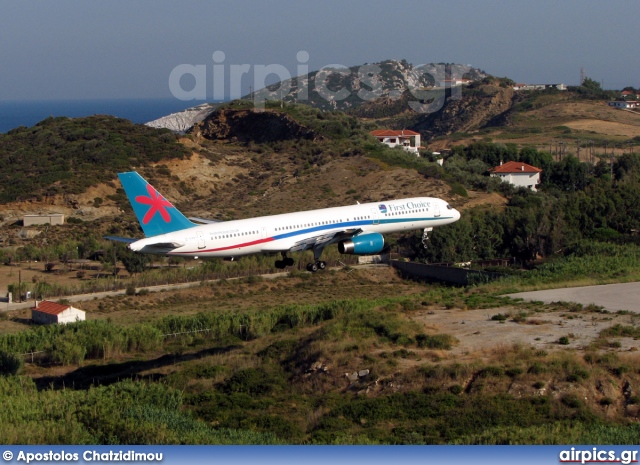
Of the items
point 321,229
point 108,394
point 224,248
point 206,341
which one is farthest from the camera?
point 206,341

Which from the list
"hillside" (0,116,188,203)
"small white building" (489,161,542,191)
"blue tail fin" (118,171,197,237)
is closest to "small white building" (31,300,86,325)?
"blue tail fin" (118,171,197,237)

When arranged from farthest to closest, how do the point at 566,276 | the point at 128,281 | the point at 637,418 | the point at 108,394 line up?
the point at 128,281, the point at 566,276, the point at 108,394, the point at 637,418

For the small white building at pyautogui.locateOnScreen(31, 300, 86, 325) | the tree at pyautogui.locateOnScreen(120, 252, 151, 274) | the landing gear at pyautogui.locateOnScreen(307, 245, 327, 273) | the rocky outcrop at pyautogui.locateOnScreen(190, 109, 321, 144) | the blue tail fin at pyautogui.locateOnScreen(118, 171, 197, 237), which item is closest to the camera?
the blue tail fin at pyautogui.locateOnScreen(118, 171, 197, 237)

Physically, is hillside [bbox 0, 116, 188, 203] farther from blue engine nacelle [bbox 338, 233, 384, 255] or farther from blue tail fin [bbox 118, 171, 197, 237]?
blue engine nacelle [bbox 338, 233, 384, 255]

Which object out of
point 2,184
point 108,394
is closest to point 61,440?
point 108,394

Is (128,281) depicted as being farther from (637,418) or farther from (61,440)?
(637,418)

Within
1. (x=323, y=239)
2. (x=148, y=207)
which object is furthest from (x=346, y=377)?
(x=148, y=207)

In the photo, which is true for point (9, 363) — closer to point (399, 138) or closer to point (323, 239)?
point (323, 239)

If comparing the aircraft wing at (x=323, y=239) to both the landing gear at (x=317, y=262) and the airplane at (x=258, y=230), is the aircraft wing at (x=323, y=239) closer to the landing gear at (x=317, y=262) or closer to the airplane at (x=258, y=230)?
the airplane at (x=258, y=230)
